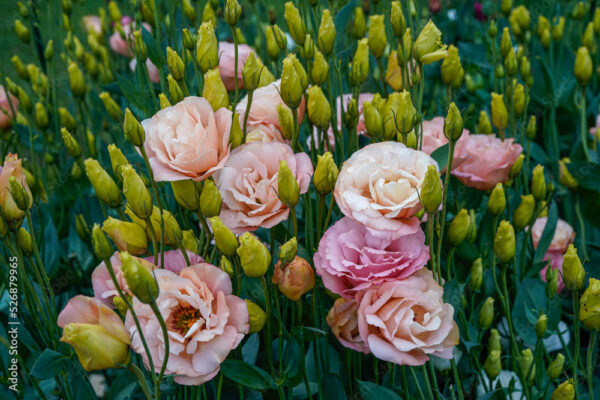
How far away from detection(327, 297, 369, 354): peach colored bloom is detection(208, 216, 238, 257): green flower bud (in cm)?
14

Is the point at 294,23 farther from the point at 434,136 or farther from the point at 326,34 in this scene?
the point at 434,136

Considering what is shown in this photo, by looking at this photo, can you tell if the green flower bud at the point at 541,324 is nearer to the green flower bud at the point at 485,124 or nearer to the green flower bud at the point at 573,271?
the green flower bud at the point at 573,271

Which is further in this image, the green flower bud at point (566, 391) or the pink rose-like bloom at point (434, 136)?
the pink rose-like bloom at point (434, 136)

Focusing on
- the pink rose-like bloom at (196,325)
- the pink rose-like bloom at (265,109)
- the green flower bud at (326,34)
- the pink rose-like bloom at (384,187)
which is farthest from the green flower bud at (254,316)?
the green flower bud at (326,34)

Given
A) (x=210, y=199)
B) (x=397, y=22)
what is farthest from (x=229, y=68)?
(x=210, y=199)

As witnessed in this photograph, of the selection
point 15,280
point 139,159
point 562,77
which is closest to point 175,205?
point 139,159

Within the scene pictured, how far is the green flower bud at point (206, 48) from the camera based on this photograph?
2.13 feet

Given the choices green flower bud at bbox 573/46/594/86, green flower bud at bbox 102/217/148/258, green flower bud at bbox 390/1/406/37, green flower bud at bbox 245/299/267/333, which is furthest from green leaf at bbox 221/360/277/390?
green flower bud at bbox 573/46/594/86

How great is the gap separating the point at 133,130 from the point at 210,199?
0.10 metres

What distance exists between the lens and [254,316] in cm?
60

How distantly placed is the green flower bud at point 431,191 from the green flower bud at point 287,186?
4.8 inches

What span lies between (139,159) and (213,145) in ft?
1.17

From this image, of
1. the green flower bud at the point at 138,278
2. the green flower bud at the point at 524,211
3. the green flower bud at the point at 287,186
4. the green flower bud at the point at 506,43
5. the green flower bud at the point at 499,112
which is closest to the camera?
the green flower bud at the point at 138,278

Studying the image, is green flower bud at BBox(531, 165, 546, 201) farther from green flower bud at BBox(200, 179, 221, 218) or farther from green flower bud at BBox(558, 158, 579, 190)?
green flower bud at BBox(200, 179, 221, 218)
